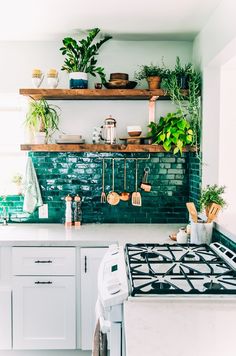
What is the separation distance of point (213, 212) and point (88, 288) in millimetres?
1020

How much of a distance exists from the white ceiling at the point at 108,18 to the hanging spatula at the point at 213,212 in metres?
1.29

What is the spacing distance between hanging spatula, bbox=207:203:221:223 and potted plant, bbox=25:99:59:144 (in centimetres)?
148

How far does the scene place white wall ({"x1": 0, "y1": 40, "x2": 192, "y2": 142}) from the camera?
3.76 metres

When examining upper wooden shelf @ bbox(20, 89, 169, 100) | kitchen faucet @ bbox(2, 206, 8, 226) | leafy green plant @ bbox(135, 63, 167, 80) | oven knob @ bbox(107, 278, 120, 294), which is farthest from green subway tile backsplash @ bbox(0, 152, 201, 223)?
oven knob @ bbox(107, 278, 120, 294)

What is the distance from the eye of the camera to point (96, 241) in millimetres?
3100

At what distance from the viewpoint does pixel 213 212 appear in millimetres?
2854

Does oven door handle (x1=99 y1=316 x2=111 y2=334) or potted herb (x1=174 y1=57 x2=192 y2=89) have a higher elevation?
potted herb (x1=174 y1=57 x2=192 y2=89)

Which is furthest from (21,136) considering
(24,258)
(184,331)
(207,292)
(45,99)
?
(184,331)

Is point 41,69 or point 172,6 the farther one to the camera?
point 41,69

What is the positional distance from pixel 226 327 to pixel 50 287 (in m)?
1.82

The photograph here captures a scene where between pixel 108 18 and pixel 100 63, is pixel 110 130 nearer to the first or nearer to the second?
pixel 100 63

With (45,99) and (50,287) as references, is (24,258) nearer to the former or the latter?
(50,287)

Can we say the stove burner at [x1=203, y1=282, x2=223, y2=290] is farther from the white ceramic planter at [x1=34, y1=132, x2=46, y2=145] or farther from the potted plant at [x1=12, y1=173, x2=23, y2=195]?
the potted plant at [x1=12, y1=173, x2=23, y2=195]

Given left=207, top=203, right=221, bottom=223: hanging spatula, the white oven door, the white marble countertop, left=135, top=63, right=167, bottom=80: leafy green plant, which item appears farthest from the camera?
left=135, top=63, right=167, bottom=80: leafy green plant
